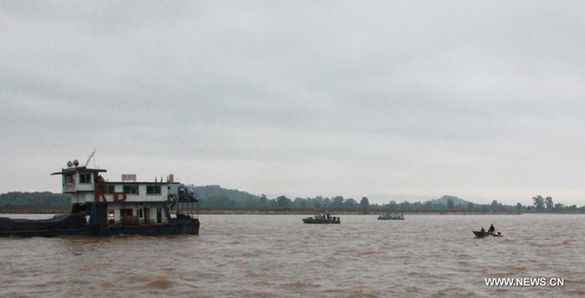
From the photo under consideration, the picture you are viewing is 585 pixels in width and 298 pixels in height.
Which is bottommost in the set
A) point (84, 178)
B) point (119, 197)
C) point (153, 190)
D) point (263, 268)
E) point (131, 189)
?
point (263, 268)

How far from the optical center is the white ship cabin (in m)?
57.8

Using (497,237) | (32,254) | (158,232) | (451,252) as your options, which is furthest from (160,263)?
(497,237)

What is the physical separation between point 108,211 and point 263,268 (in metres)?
24.1

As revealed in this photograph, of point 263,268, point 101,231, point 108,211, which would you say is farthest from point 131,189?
point 263,268

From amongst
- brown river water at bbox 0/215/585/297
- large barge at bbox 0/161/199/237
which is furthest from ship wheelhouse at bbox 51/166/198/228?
brown river water at bbox 0/215/585/297

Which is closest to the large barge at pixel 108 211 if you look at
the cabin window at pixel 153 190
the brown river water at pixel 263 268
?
the cabin window at pixel 153 190

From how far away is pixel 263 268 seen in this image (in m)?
40.0

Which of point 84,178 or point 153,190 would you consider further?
point 153,190

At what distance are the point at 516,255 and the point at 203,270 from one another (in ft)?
88.1

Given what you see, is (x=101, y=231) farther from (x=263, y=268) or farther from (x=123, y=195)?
(x=263, y=268)

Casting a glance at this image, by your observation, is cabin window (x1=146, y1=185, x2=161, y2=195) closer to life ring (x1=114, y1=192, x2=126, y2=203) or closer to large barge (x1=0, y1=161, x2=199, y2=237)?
large barge (x1=0, y1=161, x2=199, y2=237)

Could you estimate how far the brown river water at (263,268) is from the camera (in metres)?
31.5

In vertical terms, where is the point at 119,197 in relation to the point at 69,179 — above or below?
below

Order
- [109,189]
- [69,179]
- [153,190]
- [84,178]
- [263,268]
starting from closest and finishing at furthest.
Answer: [263,268] < [84,178] < [109,189] < [69,179] < [153,190]
